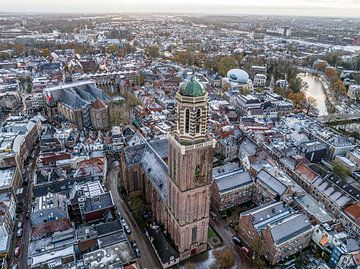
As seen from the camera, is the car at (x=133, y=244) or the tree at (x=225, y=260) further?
the car at (x=133, y=244)

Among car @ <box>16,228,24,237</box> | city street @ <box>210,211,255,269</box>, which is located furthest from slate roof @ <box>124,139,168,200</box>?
car @ <box>16,228,24,237</box>

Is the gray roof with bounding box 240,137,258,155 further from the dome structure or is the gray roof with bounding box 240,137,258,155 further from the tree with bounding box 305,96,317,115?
the dome structure

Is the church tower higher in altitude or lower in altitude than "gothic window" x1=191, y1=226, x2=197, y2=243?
higher

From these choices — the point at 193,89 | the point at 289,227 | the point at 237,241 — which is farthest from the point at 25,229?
the point at 289,227

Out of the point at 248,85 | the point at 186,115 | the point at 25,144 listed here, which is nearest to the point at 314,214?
the point at 186,115

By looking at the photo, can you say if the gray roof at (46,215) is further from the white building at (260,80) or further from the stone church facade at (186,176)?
the white building at (260,80)

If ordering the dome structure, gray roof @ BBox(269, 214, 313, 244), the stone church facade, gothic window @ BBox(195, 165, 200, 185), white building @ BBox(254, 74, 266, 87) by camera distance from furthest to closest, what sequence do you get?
1. white building @ BBox(254, 74, 266, 87)
2. the dome structure
3. gray roof @ BBox(269, 214, 313, 244)
4. gothic window @ BBox(195, 165, 200, 185)
5. the stone church facade

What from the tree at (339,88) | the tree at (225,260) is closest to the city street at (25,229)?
the tree at (225,260)
